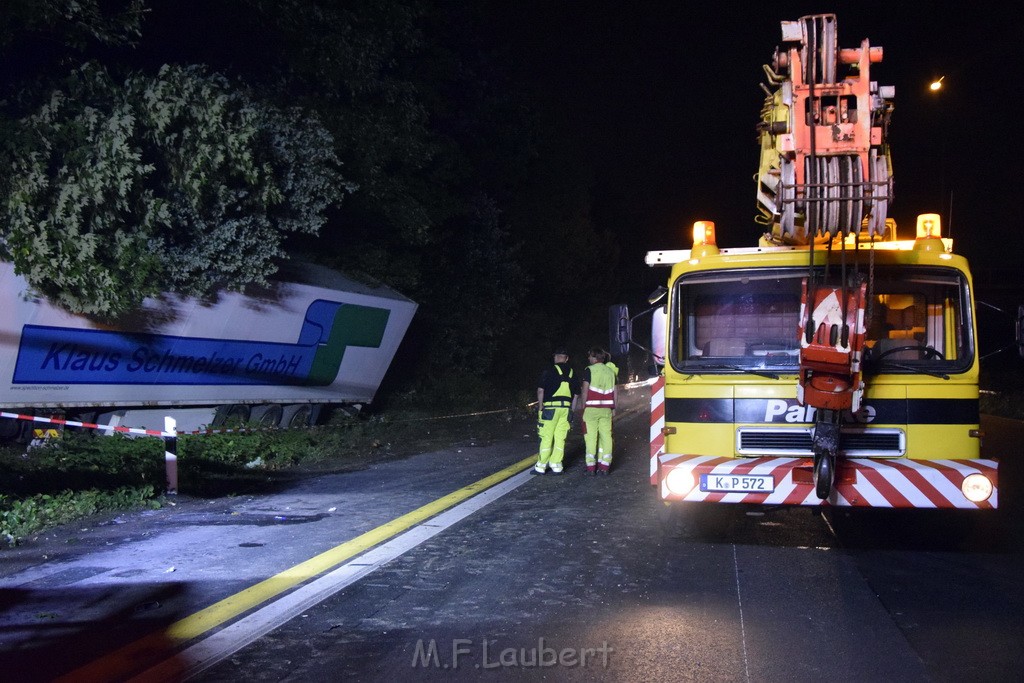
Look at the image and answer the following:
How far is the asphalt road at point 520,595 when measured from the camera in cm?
487

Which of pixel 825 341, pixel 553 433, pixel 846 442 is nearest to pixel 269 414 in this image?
pixel 553 433

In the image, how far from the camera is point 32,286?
39.9 ft

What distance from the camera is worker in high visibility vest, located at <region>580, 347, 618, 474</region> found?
1137cm

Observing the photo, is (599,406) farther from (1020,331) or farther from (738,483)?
(1020,331)

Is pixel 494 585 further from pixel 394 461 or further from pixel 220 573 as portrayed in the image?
pixel 394 461

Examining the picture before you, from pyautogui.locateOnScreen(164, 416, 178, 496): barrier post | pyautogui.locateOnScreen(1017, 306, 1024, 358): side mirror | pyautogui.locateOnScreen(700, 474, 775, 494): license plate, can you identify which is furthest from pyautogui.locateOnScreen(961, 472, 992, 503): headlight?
pyautogui.locateOnScreen(164, 416, 178, 496): barrier post

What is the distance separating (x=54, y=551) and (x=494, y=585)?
343cm

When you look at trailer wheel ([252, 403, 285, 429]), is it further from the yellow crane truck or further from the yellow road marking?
the yellow crane truck

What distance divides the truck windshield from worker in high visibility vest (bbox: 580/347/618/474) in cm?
409

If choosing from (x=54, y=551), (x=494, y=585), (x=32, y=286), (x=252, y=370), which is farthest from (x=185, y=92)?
(x=494, y=585)

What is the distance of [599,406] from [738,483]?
4805mm

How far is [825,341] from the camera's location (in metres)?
6.12

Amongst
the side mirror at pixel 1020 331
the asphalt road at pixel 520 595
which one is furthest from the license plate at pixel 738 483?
the side mirror at pixel 1020 331

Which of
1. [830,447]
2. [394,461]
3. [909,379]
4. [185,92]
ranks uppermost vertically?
[185,92]
